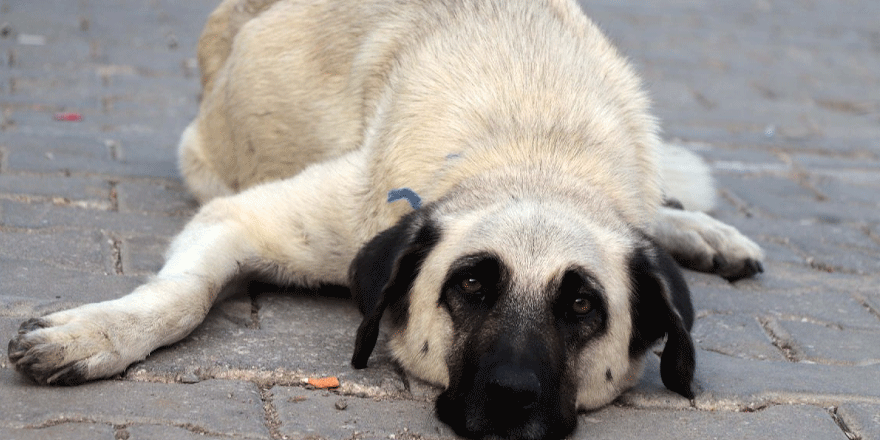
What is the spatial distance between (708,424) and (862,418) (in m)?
0.52

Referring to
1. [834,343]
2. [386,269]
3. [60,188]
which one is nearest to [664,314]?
[386,269]

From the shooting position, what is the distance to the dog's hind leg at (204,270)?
3.09 metres

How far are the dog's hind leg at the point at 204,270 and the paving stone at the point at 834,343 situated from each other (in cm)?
170

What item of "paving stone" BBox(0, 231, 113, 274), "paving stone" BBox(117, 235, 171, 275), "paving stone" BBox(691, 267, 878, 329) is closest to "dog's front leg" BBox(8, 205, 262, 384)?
"paving stone" BBox(117, 235, 171, 275)

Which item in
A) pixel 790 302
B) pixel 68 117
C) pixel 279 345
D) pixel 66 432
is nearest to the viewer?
pixel 66 432

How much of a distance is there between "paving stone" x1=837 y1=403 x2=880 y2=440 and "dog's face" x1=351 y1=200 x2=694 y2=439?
525 mm

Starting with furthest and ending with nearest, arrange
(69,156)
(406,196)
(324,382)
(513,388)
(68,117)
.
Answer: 1. (68,117)
2. (69,156)
3. (406,196)
4. (324,382)
5. (513,388)

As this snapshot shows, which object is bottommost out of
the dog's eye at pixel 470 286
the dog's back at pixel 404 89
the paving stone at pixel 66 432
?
the paving stone at pixel 66 432

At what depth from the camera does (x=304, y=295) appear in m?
4.14

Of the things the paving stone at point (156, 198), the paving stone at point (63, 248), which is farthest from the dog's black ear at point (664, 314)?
the paving stone at point (156, 198)

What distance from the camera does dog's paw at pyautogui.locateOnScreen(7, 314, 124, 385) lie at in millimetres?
3033

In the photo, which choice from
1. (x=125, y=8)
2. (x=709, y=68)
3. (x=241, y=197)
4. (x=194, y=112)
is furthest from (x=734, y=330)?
(x=125, y=8)

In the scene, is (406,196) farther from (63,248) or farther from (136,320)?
(63,248)

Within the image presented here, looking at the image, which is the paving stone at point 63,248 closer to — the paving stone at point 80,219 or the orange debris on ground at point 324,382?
the paving stone at point 80,219
